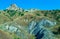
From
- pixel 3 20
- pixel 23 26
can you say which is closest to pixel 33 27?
pixel 23 26

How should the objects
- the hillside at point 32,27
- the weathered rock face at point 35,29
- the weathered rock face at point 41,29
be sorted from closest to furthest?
the weathered rock face at point 41,29
the weathered rock face at point 35,29
the hillside at point 32,27

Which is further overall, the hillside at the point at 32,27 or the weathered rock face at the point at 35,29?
the hillside at the point at 32,27

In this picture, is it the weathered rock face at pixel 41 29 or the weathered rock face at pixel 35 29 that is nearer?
the weathered rock face at pixel 41 29

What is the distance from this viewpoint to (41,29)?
4631 inches

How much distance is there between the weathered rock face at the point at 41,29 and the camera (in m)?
108

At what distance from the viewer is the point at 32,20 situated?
452 ft

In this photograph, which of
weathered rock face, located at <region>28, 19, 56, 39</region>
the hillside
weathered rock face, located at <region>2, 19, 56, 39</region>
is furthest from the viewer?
the hillside

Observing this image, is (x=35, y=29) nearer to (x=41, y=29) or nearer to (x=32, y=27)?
(x=32, y=27)

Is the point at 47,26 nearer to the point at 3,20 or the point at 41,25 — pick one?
the point at 41,25

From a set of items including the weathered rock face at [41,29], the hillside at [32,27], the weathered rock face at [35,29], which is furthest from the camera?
the hillside at [32,27]

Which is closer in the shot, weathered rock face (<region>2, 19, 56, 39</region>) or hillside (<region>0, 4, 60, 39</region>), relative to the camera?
weathered rock face (<region>2, 19, 56, 39</region>)

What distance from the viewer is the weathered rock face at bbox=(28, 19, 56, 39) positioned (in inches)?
4247

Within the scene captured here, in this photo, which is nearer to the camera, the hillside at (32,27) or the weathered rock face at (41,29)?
the weathered rock face at (41,29)

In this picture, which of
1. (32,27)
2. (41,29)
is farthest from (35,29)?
(41,29)
